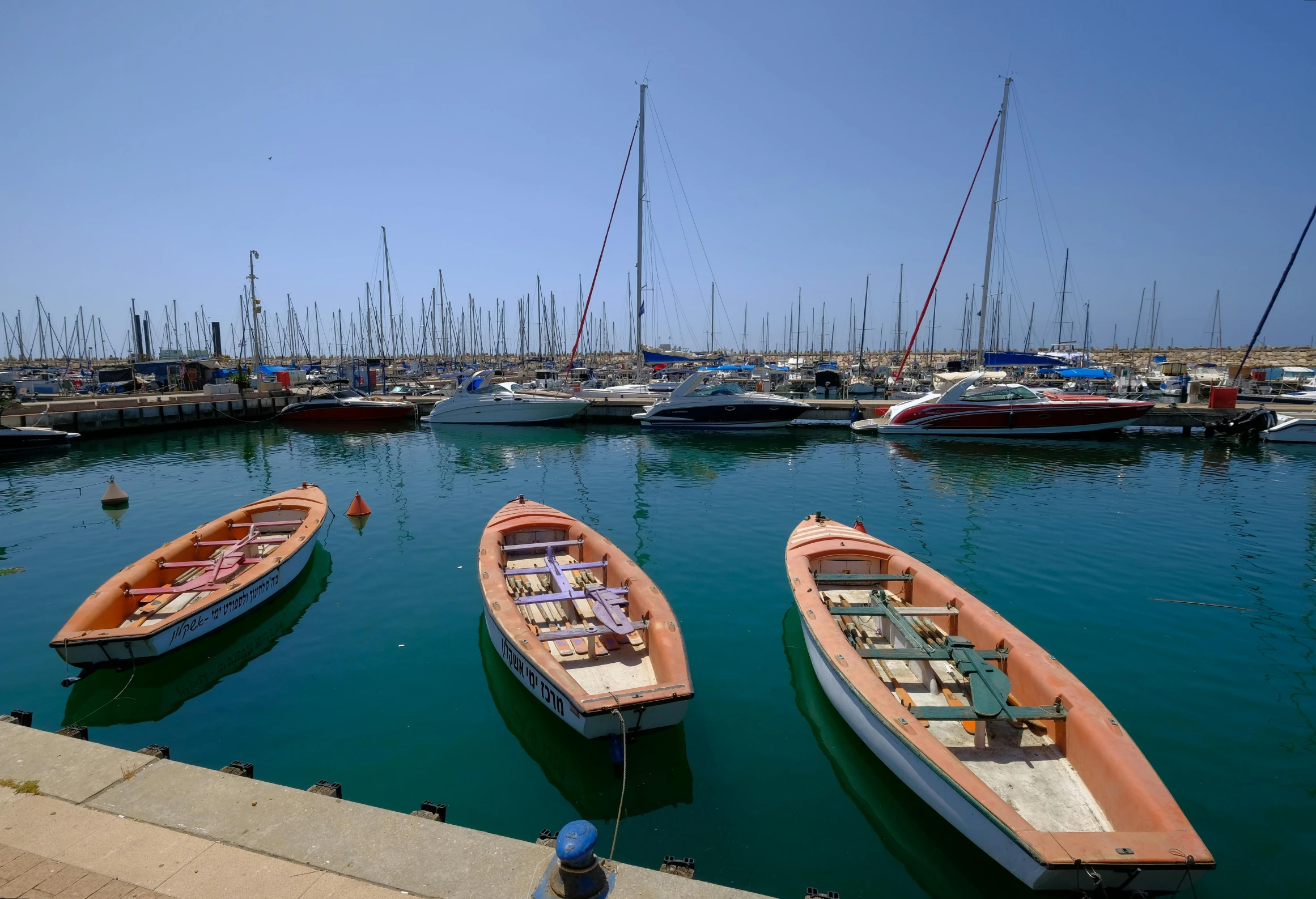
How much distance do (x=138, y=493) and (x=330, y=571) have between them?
10.6 m

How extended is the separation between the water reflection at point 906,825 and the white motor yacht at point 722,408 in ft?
78.3

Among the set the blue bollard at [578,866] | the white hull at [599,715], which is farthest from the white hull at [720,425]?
the blue bollard at [578,866]

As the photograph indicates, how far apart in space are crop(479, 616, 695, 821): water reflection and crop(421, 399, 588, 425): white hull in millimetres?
26947

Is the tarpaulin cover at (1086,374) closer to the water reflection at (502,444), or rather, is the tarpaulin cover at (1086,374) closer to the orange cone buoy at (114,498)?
the water reflection at (502,444)

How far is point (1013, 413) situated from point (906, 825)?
26.1 meters

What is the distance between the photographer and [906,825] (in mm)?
5469

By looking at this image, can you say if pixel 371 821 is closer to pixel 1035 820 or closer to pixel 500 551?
pixel 1035 820

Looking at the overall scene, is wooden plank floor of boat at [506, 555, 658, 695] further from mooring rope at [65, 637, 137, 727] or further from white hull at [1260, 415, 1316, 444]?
white hull at [1260, 415, 1316, 444]

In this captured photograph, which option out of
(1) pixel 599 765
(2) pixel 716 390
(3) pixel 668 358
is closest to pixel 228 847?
(1) pixel 599 765

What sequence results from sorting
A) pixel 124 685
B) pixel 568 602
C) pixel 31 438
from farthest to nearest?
pixel 31 438, pixel 568 602, pixel 124 685

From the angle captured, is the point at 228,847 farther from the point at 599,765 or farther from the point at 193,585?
the point at 193,585

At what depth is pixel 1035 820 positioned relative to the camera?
472 centimetres

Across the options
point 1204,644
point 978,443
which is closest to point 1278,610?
point 1204,644

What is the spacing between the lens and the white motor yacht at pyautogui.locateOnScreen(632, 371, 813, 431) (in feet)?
101
